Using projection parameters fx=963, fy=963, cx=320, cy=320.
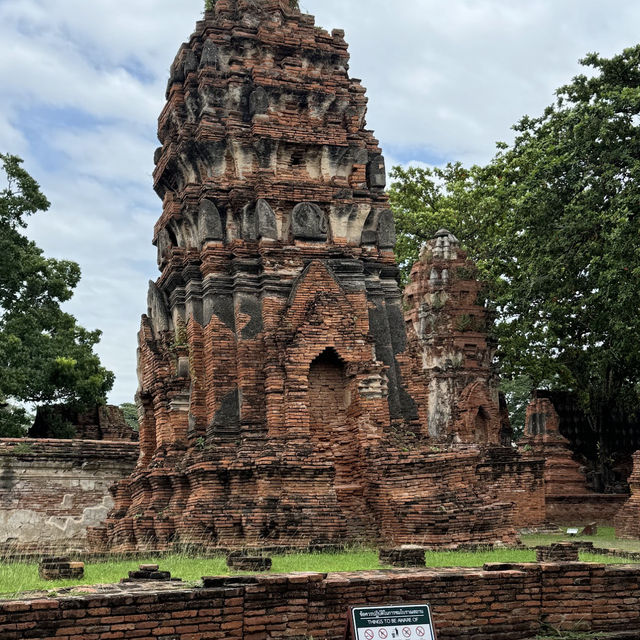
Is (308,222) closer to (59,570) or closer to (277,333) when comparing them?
(277,333)

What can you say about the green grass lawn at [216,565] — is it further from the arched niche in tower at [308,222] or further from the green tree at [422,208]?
the green tree at [422,208]

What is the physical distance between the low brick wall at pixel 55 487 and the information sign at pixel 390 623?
1290 centimetres

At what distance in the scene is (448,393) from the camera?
2483 centimetres

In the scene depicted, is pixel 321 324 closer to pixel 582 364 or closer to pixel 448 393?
pixel 448 393

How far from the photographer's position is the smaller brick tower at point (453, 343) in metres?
24.3

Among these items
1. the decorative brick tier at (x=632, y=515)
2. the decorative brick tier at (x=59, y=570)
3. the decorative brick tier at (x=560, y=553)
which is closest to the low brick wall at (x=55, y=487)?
the decorative brick tier at (x=632, y=515)

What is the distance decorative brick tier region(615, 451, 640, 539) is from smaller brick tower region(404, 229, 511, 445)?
6381 millimetres

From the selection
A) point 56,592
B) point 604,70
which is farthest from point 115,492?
point 604,70

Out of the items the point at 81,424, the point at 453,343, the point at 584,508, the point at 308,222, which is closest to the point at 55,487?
the point at 81,424

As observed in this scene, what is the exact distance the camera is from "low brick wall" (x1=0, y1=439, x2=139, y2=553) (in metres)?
19.0

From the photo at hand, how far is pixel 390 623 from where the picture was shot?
7035mm

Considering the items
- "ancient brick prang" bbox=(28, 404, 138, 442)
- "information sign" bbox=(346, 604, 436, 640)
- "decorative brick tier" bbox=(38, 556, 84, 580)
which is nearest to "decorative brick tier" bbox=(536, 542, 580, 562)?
"information sign" bbox=(346, 604, 436, 640)

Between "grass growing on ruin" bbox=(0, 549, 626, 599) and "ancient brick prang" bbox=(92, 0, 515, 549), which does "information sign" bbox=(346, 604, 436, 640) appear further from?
"ancient brick prang" bbox=(92, 0, 515, 549)

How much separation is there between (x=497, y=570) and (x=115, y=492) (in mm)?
9842
